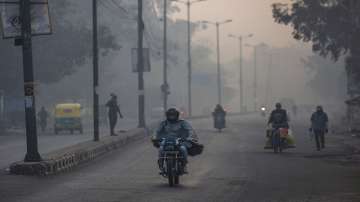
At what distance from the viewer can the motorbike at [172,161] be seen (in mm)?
20062

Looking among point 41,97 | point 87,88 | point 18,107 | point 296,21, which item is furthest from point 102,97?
point 296,21

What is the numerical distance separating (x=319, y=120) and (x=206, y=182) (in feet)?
46.8

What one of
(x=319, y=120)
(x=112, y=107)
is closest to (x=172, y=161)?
(x=319, y=120)

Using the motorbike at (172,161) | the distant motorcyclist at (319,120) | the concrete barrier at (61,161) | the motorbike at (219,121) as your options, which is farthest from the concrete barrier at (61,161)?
the motorbike at (219,121)

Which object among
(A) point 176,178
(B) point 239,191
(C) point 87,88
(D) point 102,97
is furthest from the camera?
(D) point 102,97

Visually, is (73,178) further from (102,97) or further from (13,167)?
(102,97)

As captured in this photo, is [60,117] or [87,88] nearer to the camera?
[60,117]

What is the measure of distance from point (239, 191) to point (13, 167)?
8009mm

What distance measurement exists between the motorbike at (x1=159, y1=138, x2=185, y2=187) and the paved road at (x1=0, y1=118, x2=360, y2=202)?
1.00ft

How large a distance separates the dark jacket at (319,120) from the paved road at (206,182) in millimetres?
3530

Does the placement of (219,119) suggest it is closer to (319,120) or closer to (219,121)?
(219,121)

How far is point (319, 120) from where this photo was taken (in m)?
34.5

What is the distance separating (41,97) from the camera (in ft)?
323

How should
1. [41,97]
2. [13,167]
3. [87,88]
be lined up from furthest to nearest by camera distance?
1. [87,88]
2. [41,97]
3. [13,167]
